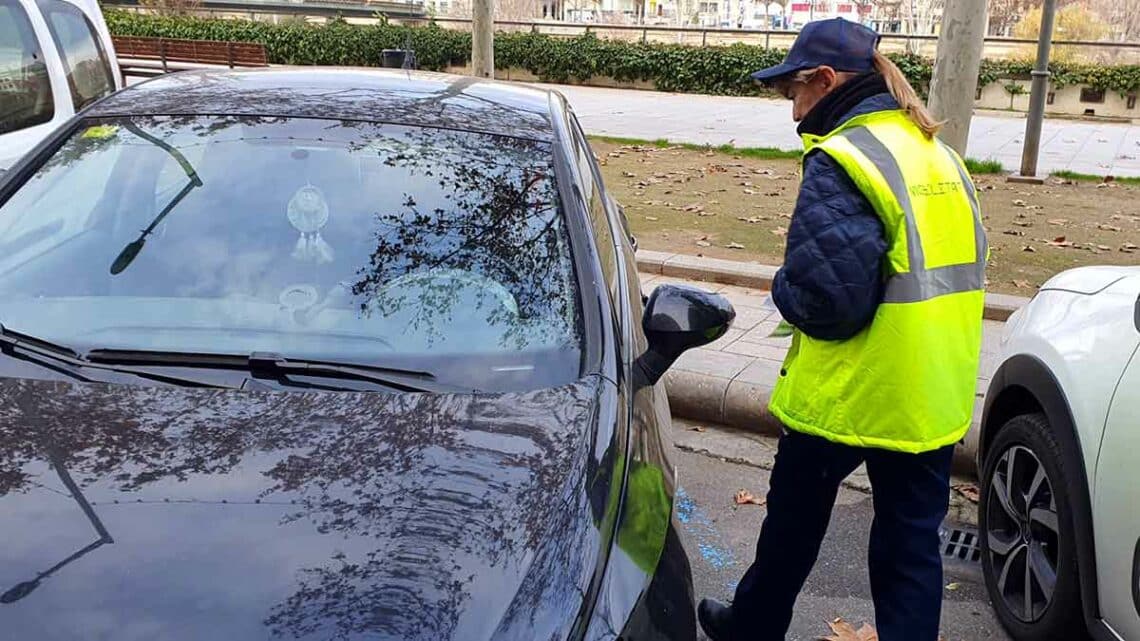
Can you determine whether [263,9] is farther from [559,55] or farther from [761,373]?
[761,373]

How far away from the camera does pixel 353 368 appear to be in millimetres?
2250

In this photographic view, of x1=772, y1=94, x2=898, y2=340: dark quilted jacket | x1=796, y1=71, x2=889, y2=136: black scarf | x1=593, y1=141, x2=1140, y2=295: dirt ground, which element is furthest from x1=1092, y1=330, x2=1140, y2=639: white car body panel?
x1=593, y1=141, x2=1140, y2=295: dirt ground

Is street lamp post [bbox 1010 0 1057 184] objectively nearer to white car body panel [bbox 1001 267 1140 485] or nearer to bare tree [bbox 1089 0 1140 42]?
white car body panel [bbox 1001 267 1140 485]

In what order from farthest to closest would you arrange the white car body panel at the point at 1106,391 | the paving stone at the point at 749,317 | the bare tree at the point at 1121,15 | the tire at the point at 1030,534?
the bare tree at the point at 1121,15 → the paving stone at the point at 749,317 → the tire at the point at 1030,534 → the white car body panel at the point at 1106,391

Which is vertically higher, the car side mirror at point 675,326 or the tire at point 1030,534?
the car side mirror at point 675,326

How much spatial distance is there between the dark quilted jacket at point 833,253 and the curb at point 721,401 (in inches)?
87.5

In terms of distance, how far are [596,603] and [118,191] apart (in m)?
1.87

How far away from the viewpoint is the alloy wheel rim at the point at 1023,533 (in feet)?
9.64

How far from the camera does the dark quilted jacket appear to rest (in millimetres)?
2346

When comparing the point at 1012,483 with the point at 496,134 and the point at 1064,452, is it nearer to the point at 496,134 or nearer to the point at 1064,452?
the point at 1064,452

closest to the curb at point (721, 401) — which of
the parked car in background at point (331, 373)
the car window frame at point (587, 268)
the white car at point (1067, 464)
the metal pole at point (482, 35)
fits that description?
the white car at point (1067, 464)

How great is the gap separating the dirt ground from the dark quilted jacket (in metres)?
4.64

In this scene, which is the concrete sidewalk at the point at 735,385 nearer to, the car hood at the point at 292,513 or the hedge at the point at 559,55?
the car hood at the point at 292,513

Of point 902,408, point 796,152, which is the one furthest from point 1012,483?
point 796,152
